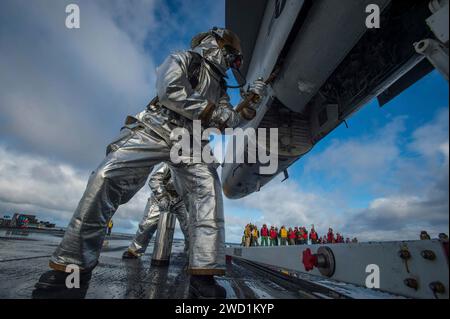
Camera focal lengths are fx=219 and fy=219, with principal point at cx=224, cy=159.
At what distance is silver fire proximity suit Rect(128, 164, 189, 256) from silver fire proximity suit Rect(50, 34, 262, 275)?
5.44ft

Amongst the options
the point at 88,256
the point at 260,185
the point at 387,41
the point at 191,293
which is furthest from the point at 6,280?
the point at 260,185

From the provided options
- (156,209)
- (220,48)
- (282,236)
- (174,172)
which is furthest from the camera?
(282,236)

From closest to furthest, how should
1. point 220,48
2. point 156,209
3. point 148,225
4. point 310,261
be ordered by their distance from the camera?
point 310,261 < point 220,48 < point 148,225 < point 156,209

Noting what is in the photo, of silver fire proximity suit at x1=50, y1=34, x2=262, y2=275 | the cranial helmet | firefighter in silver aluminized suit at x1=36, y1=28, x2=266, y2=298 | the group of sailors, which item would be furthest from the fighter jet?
the group of sailors

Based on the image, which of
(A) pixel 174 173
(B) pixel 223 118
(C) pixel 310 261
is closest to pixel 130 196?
(A) pixel 174 173

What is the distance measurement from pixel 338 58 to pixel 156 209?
138 inches

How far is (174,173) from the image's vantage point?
201 cm

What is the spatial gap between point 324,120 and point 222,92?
5.43ft

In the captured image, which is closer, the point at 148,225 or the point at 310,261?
the point at 310,261

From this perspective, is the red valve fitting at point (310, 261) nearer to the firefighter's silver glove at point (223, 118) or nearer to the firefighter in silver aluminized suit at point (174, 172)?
the firefighter in silver aluminized suit at point (174, 172)

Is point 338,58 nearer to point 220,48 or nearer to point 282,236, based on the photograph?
point 220,48

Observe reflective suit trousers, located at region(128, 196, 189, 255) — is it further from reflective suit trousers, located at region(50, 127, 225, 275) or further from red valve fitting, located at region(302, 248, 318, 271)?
red valve fitting, located at region(302, 248, 318, 271)

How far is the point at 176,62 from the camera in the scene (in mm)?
1823

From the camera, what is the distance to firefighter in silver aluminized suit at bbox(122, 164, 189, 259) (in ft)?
11.6
